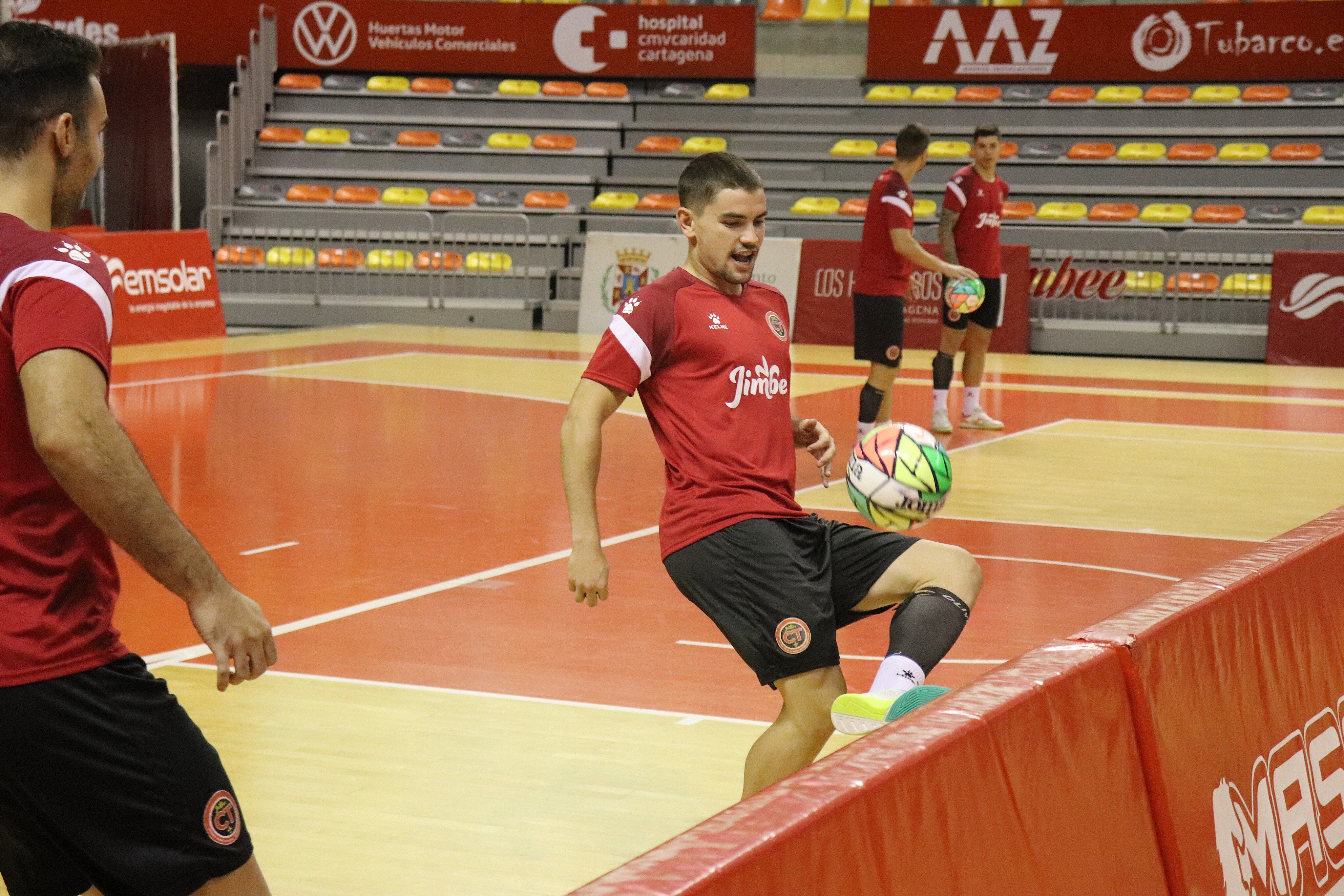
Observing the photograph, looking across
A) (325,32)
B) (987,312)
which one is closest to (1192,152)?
(987,312)

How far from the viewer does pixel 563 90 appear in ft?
84.3

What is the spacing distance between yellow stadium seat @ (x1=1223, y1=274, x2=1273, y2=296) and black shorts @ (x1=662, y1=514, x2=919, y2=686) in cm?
1705

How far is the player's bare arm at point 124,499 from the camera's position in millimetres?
2455

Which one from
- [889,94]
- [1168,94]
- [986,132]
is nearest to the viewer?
[986,132]

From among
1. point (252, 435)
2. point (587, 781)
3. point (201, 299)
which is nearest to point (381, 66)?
point (201, 299)

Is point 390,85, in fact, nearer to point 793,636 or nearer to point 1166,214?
point 1166,214

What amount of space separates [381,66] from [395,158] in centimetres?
167

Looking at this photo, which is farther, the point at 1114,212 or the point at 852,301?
the point at 1114,212

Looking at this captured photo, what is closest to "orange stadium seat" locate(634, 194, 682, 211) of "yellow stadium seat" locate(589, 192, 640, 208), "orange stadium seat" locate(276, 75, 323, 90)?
"yellow stadium seat" locate(589, 192, 640, 208)

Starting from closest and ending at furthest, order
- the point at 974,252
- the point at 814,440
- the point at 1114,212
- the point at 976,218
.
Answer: the point at 814,440, the point at 976,218, the point at 974,252, the point at 1114,212

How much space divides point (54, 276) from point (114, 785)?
80 centimetres

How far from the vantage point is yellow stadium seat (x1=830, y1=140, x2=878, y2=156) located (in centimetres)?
2403

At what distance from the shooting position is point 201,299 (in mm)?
19047

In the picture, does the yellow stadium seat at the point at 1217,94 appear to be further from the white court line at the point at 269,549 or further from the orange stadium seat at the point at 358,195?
the white court line at the point at 269,549
